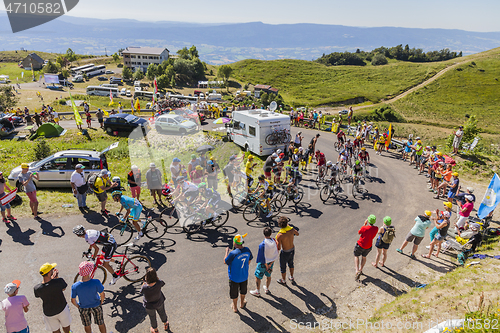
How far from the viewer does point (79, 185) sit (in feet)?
35.8

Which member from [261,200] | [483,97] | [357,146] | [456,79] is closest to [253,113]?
[357,146]

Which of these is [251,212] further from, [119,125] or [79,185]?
[119,125]

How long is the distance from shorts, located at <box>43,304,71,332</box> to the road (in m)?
0.94

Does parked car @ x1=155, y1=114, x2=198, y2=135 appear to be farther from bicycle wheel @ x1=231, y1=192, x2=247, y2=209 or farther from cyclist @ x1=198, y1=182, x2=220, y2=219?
cyclist @ x1=198, y1=182, x2=220, y2=219

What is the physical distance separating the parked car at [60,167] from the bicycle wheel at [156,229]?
16.4ft

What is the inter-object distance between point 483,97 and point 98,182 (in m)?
87.6

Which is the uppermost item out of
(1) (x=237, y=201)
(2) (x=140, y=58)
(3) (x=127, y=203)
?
(2) (x=140, y=58)

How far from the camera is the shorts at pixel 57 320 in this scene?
209 inches

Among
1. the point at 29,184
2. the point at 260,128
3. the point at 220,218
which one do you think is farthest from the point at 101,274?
the point at 260,128

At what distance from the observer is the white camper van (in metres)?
18.5

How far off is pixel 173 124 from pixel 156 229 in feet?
57.5

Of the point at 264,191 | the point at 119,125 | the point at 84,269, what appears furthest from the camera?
the point at 119,125

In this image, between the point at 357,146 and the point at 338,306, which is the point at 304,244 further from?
the point at 357,146

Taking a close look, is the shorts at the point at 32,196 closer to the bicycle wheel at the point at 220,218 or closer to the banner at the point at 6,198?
the banner at the point at 6,198
